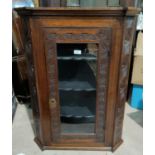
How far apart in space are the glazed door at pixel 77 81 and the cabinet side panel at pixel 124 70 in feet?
0.29

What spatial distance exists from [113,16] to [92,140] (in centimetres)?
88

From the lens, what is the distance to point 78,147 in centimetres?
145

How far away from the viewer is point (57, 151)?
1.46 m

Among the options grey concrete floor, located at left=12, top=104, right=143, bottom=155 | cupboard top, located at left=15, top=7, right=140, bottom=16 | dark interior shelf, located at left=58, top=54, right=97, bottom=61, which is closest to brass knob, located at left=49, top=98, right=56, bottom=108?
dark interior shelf, located at left=58, top=54, right=97, bottom=61

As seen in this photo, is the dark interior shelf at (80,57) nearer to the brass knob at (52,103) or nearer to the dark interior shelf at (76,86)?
the dark interior shelf at (76,86)

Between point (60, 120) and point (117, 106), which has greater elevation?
point (117, 106)

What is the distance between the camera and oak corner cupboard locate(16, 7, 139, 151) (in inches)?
40.8

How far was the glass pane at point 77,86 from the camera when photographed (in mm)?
1172

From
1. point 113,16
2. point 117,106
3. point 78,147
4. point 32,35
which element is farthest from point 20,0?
point 78,147

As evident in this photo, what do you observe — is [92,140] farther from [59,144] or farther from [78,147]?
[59,144]

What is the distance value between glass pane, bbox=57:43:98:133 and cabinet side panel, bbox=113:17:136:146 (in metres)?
0.16

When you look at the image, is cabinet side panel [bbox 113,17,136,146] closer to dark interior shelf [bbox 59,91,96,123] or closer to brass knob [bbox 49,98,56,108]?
dark interior shelf [bbox 59,91,96,123]

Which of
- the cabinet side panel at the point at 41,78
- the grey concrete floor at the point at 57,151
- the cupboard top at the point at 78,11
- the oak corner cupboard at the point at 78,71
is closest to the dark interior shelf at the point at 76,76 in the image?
the oak corner cupboard at the point at 78,71

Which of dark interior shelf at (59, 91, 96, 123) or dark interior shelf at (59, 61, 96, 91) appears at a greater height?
dark interior shelf at (59, 61, 96, 91)
